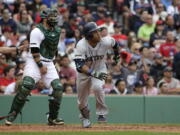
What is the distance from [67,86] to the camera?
1641cm

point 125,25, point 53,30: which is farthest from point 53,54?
point 125,25

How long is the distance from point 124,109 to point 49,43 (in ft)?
13.9

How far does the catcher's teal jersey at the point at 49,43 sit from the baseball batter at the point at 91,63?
0.49m

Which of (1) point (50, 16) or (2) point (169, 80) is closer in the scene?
(1) point (50, 16)

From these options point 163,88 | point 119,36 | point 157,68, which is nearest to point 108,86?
point 163,88

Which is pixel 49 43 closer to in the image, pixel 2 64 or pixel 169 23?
pixel 2 64

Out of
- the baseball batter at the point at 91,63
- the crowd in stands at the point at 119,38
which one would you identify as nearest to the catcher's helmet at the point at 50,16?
the baseball batter at the point at 91,63

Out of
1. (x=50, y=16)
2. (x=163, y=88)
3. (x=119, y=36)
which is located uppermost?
(x=50, y=16)

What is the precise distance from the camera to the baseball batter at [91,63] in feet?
37.8

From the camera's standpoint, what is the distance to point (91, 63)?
39.5 ft

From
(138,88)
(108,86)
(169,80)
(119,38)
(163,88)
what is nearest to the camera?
(108,86)

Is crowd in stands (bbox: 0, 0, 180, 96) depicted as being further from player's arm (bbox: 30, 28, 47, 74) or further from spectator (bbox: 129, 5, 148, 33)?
player's arm (bbox: 30, 28, 47, 74)

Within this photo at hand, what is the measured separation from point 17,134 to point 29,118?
5121 millimetres

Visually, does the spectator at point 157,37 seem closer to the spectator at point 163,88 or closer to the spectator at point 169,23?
the spectator at point 169,23
